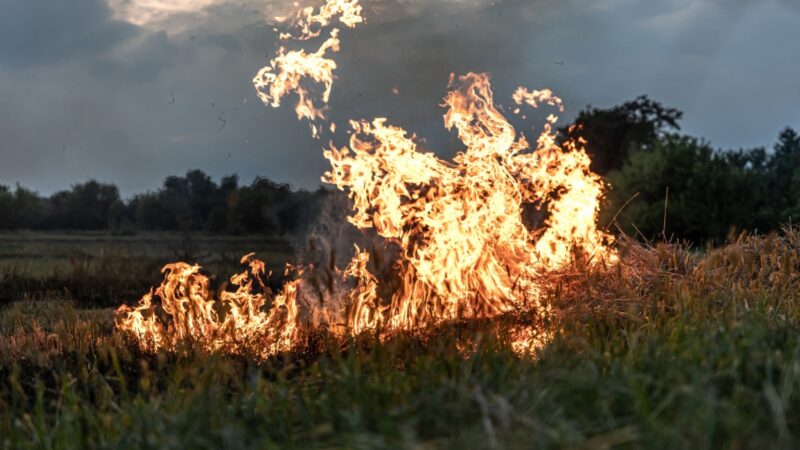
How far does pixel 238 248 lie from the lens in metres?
27.4

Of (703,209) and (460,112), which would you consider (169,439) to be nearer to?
(460,112)

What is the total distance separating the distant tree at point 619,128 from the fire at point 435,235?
104 feet

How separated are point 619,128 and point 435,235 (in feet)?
115

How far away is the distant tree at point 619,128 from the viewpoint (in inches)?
1692

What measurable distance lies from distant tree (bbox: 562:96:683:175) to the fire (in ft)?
104

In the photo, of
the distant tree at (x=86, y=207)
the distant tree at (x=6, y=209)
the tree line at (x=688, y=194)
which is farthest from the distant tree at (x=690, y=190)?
the distant tree at (x=6, y=209)

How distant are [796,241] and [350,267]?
21.7 feet

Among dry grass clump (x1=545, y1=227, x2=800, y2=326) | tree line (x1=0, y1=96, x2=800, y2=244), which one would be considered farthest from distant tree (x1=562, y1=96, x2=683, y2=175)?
dry grass clump (x1=545, y1=227, x2=800, y2=326)

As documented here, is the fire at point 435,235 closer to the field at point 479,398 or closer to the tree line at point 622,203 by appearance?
the field at point 479,398

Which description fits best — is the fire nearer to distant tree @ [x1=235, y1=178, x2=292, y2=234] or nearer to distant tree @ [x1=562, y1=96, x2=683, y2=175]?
distant tree @ [x1=235, y1=178, x2=292, y2=234]

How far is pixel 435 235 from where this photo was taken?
34.6 feet

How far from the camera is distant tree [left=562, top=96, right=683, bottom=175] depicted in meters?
43.0

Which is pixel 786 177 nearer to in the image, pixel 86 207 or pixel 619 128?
pixel 619 128

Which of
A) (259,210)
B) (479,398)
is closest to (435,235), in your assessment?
(479,398)
